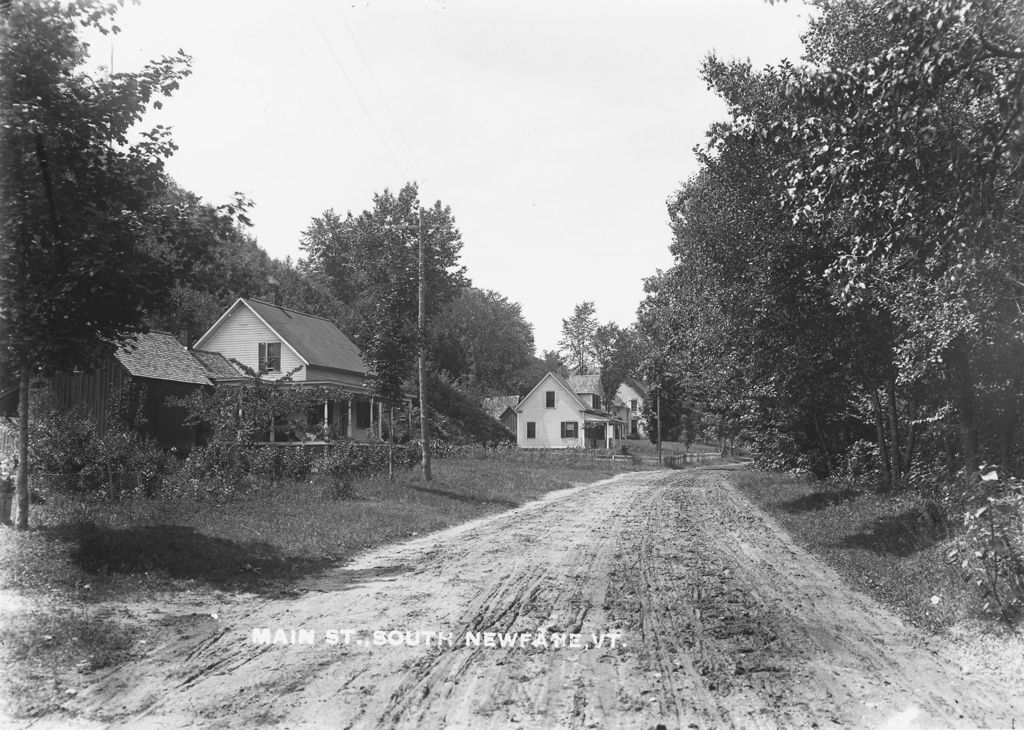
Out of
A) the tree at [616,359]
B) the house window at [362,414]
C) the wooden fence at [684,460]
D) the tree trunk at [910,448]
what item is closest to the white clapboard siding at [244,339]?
the house window at [362,414]

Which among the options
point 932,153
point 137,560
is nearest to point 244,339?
point 137,560

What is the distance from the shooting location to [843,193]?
7891 millimetres

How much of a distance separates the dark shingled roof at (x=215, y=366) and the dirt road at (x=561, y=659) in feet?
84.1

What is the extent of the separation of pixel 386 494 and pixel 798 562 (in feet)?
34.5

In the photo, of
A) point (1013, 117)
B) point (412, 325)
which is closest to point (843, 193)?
point (1013, 117)

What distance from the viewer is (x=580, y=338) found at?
110500 millimetres

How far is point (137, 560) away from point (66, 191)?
14.8 ft

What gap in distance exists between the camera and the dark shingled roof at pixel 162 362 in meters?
27.5

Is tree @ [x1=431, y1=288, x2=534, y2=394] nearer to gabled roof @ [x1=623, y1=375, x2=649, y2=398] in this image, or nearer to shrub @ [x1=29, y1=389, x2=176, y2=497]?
gabled roof @ [x1=623, y1=375, x2=649, y2=398]

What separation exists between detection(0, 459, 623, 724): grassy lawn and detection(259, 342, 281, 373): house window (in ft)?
71.8

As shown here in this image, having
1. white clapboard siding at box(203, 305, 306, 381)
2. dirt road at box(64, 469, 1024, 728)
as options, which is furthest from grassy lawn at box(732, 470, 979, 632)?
white clapboard siding at box(203, 305, 306, 381)

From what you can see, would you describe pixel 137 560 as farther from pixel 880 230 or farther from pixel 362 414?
pixel 362 414

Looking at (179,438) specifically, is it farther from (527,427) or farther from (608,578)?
(527,427)

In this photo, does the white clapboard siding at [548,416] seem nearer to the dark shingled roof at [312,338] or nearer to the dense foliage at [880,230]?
the dark shingled roof at [312,338]
